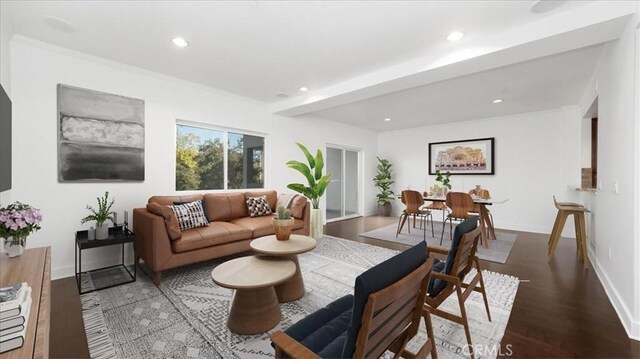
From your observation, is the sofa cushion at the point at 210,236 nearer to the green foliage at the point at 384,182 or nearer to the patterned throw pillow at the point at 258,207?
the patterned throw pillow at the point at 258,207

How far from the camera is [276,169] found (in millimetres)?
5199

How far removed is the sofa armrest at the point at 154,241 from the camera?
2.74 metres

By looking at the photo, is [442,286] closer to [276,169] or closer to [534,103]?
[276,169]

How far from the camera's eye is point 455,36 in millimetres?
2605

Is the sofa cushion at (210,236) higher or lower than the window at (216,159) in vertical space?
lower

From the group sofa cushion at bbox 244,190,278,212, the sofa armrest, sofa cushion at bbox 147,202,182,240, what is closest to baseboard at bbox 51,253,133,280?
the sofa armrest

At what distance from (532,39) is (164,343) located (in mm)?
3864

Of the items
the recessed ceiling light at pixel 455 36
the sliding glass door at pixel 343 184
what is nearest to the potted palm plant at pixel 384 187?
the sliding glass door at pixel 343 184

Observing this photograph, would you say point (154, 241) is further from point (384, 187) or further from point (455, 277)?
point (384, 187)

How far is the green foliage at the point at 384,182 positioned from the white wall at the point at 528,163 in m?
1.54

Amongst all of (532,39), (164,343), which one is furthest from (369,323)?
(532,39)

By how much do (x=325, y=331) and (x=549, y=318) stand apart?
2.10 m

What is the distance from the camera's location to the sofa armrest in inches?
108

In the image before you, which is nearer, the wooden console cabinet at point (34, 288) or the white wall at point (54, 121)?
the wooden console cabinet at point (34, 288)
